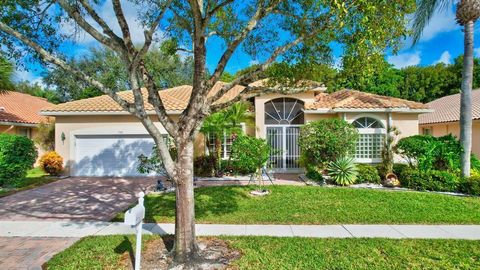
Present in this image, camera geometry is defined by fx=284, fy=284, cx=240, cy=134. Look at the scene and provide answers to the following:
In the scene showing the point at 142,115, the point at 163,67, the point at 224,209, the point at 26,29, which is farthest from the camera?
the point at 163,67

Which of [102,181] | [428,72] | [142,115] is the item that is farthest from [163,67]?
[428,72]

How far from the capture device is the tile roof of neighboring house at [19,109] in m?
19.5

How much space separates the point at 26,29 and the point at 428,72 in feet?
129

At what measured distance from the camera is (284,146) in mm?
17047

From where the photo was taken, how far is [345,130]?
1366 cm

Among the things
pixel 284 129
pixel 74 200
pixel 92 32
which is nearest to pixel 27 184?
pixel 74 200

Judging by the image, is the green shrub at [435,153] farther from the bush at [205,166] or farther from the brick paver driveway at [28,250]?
the brick paver driveway at [28,250]

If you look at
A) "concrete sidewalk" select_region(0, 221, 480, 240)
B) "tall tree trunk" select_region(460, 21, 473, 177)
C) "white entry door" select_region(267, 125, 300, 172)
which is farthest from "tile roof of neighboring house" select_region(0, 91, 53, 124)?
"tall tree trunk" select_region(460, 21, 473, 177)

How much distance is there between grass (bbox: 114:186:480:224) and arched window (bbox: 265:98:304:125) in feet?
20.9

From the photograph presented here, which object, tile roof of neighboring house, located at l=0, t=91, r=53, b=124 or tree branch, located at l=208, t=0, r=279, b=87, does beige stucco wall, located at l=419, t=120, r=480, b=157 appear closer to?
tree branch, located at l=208, t=0, r=279, b=87

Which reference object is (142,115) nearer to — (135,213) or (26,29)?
(135,213)

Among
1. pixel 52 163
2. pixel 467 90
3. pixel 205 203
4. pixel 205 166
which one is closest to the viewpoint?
pixel 205 203

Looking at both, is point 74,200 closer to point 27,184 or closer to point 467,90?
point 27,184

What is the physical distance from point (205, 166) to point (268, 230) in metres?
8.99
